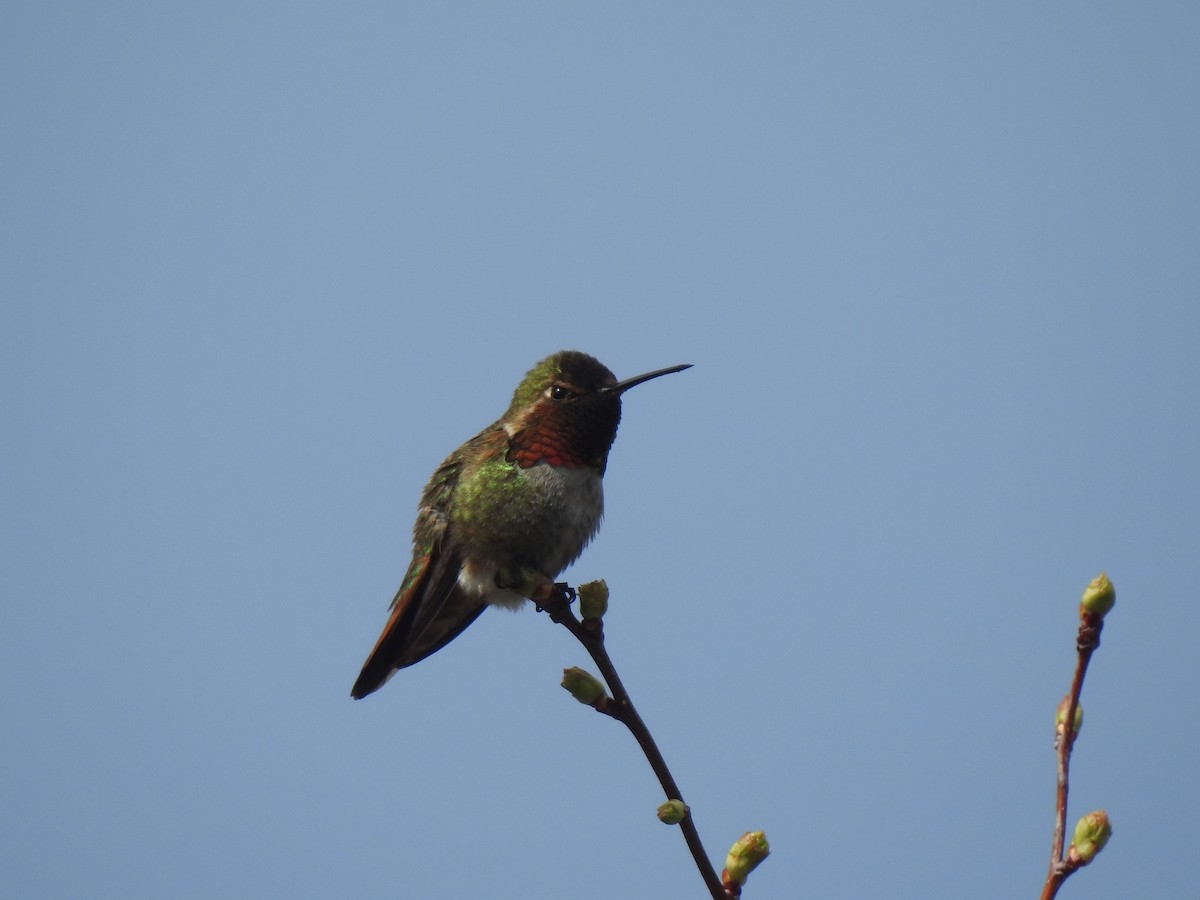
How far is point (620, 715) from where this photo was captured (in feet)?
9.20

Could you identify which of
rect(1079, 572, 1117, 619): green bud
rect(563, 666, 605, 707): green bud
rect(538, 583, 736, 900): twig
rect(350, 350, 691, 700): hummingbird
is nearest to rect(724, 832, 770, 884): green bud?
rect(538, 583, 736, 900): twig

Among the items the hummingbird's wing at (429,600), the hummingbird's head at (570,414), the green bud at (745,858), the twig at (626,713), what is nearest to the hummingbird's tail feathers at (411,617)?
the hummingbird's wing at (429,600)

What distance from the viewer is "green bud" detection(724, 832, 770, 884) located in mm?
2646

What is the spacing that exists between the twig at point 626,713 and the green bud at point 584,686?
1.5 inches

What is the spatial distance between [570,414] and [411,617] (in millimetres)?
1195

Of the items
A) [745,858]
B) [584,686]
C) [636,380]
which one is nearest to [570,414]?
[636,380]

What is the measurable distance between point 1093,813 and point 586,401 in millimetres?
3081

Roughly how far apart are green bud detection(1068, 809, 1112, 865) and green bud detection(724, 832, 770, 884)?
2.35ft

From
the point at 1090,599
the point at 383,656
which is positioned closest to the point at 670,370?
the point at 383,656

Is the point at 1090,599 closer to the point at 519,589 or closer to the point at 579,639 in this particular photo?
the point at 579,639

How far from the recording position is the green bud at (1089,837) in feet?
7.50

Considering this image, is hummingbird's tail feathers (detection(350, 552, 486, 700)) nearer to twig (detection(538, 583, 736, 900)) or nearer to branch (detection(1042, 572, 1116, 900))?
twig (detection(538, 583, 736, 900))

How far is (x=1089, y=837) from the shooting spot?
2318mm

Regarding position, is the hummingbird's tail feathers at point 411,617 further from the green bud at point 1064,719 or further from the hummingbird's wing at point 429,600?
the green bud at point 1064,719
